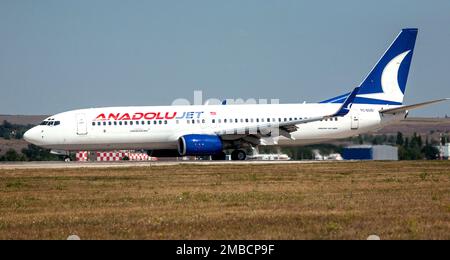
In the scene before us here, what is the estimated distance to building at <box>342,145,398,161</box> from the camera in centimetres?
5994

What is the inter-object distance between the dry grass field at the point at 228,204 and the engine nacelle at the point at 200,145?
1314cm

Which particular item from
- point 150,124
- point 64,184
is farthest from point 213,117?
point 64,184

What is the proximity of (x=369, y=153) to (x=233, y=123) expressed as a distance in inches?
431

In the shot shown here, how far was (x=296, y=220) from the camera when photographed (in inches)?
792

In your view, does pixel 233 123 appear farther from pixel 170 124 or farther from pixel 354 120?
pixel 354 120

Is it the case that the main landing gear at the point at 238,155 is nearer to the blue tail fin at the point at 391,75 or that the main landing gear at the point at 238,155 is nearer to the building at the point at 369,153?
the blue tail fin at the point at 391,75

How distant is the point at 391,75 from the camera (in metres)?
56.9

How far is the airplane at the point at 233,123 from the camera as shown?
174ft

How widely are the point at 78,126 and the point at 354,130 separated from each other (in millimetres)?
16429

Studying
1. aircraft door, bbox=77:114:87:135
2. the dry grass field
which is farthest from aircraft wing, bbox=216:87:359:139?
the dry grass field

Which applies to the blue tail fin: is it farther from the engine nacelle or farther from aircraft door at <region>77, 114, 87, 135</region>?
aircraft door at <region>77, 114, 87, 135</region>

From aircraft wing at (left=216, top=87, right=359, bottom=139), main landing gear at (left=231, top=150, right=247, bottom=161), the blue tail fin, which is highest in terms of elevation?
the blue tail fin

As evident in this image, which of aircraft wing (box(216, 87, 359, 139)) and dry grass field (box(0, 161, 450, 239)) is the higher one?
aircraft wing (box(216, 87, 359, 139))
